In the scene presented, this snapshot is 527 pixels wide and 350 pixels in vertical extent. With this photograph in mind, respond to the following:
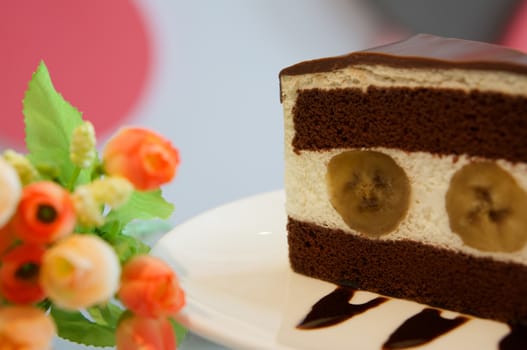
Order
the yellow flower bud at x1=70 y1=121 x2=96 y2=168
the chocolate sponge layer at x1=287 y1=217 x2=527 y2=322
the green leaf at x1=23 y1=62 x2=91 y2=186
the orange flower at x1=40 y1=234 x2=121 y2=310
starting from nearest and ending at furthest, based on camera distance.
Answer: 1. the orange flower at x1=40 y1=234 x2=121 y2=310
2. the yellow flower bud at x1=70 y1=121 x2=96 y2=168
3. the green leaf at x1=23 y1=62 x2=91 y2=186
4. the chocolate sponge layer at x1=287 y1=217 x2=527 y2=322

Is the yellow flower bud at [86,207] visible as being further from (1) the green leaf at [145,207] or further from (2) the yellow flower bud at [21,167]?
(1) the green leaf at [145,207]

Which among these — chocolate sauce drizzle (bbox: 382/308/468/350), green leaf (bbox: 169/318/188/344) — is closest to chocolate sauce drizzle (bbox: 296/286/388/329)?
chocolate sauce drizzle (bbox: 382/308/468/350)

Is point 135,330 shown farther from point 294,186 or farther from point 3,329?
point 294,186

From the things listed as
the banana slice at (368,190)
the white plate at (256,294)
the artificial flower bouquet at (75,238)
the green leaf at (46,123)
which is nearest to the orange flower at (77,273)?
the artificial flower bouquet at (75,238)

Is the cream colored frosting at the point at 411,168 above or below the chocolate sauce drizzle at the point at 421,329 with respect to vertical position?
above

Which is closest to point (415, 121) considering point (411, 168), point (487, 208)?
point (411, 168)

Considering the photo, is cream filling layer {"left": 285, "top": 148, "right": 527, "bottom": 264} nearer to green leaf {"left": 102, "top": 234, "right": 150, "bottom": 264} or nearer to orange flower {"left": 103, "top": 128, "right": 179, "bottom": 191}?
green leaf {"left": 102, "top": 234, "right": 150, "bottom": 264}

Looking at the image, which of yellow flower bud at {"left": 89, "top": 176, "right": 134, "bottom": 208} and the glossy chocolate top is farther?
the glossy chocolate top
